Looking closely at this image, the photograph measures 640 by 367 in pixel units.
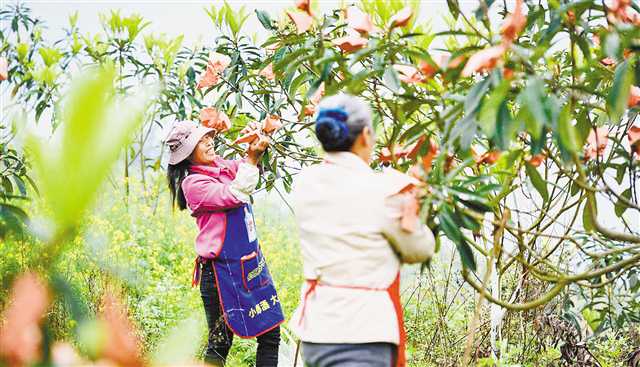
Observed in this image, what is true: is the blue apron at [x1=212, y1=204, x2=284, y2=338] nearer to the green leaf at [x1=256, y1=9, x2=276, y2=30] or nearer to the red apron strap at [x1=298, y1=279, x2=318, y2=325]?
Result: the green leaf at [x1=256, y1=9, x2=276, y2=30]

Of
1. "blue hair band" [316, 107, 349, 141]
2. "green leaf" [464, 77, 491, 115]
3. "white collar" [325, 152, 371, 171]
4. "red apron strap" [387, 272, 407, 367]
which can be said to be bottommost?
"red apron strap" [387, 272, 407, 367]

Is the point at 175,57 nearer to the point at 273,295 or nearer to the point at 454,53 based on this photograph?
the point at 273,295

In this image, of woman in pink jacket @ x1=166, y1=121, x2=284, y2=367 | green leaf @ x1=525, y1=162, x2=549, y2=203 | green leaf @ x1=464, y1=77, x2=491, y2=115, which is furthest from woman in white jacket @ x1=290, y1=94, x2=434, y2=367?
woman in pink jacket @ x1=166, y1=121, x2=284, y2=367

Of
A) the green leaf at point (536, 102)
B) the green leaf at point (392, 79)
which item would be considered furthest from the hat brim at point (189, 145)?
the green leaf at point (536, 102)

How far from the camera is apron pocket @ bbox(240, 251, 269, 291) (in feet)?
10.4

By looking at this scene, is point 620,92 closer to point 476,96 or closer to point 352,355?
point 476,96

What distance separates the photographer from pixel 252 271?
3178mm

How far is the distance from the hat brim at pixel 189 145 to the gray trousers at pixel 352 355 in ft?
4.72

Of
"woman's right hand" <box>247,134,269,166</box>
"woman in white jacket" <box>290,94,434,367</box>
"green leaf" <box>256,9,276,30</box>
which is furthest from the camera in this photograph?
"green leaf" <box>256,9,276,30</box>

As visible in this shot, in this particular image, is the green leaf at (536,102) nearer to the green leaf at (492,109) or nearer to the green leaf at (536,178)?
the green leaf at (492,109)

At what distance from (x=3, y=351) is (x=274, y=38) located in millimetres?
2436

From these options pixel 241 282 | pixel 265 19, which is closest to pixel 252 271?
pixel 241 282

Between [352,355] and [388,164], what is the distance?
3.70ft

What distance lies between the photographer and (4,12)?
22.4 feet
